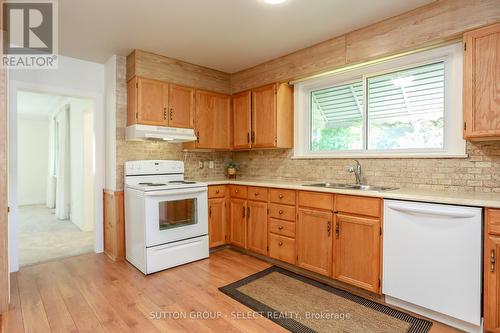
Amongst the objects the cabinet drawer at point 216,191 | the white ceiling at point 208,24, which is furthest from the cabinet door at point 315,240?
the white ceiling at point 208,24

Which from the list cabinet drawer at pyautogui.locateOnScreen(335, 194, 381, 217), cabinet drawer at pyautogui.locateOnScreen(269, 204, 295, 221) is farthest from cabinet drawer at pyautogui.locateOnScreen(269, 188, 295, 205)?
cabinet drawer at pyautogui.locateOnScreen(335, 194, 381, 217)

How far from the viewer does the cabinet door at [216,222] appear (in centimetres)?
353

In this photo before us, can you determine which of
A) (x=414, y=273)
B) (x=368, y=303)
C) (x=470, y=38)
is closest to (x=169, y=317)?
(x=368, y=303)

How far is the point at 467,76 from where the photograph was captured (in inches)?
80.8

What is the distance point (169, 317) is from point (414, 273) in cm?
191

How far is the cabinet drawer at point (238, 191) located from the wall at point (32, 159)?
6.84 meters

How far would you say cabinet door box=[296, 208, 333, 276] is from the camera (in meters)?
2.58

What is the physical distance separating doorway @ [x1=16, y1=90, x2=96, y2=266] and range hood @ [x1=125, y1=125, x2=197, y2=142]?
0.98 metres

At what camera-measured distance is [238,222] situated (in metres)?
3.56

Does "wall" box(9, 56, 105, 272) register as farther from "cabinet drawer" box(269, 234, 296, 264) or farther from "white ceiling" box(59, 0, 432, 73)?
"cabinet drawer" box(269, 234, 296, 264)

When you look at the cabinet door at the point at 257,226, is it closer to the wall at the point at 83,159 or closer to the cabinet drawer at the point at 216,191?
the cabinet drawer at the point at 216,191

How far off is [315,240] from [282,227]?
17.1 inches

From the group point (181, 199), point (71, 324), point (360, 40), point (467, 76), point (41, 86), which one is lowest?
point (71, 324)

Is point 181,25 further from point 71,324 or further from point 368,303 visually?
point 368,303
